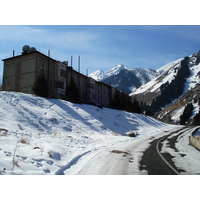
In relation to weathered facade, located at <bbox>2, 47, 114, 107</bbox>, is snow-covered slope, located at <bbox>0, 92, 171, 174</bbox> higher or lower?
lower

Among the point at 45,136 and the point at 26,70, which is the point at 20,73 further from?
the point at 45,136

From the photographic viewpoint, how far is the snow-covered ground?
23.5 ft

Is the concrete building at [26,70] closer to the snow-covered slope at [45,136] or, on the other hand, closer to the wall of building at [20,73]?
the wall of building at [20,73]

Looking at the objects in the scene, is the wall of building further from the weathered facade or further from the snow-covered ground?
the snow-covered ground

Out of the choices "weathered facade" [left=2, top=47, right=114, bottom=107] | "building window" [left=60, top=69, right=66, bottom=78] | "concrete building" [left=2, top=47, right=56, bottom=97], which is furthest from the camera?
"building window" [left=60, top=69, right=66, bottom=78]

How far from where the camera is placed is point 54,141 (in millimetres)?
12859

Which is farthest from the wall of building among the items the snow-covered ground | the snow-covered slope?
the snow-covered ground

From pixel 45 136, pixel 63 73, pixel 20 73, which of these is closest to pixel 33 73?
pixel 20 73

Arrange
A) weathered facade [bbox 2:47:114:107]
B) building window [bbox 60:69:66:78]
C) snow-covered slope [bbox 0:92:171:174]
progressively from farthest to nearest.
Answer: building window [bbox 60:69:66:78], weathered facade [bbox 2:47:114:107], snow-covered slope [bbox 0:92:171:174]

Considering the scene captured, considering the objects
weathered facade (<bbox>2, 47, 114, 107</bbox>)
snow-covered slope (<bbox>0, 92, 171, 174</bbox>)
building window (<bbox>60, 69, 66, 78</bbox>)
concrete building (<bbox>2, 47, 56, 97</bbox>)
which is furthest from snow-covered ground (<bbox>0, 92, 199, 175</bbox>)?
building window (<bbox>60, 69, 66, 78</bbox>)

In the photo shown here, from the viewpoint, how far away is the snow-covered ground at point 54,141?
7.15 meters

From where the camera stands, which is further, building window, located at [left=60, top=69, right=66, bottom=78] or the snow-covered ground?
building window, located at [left=60, top=69, right=66, bottom=78]

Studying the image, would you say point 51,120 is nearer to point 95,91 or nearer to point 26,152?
point 26,152
